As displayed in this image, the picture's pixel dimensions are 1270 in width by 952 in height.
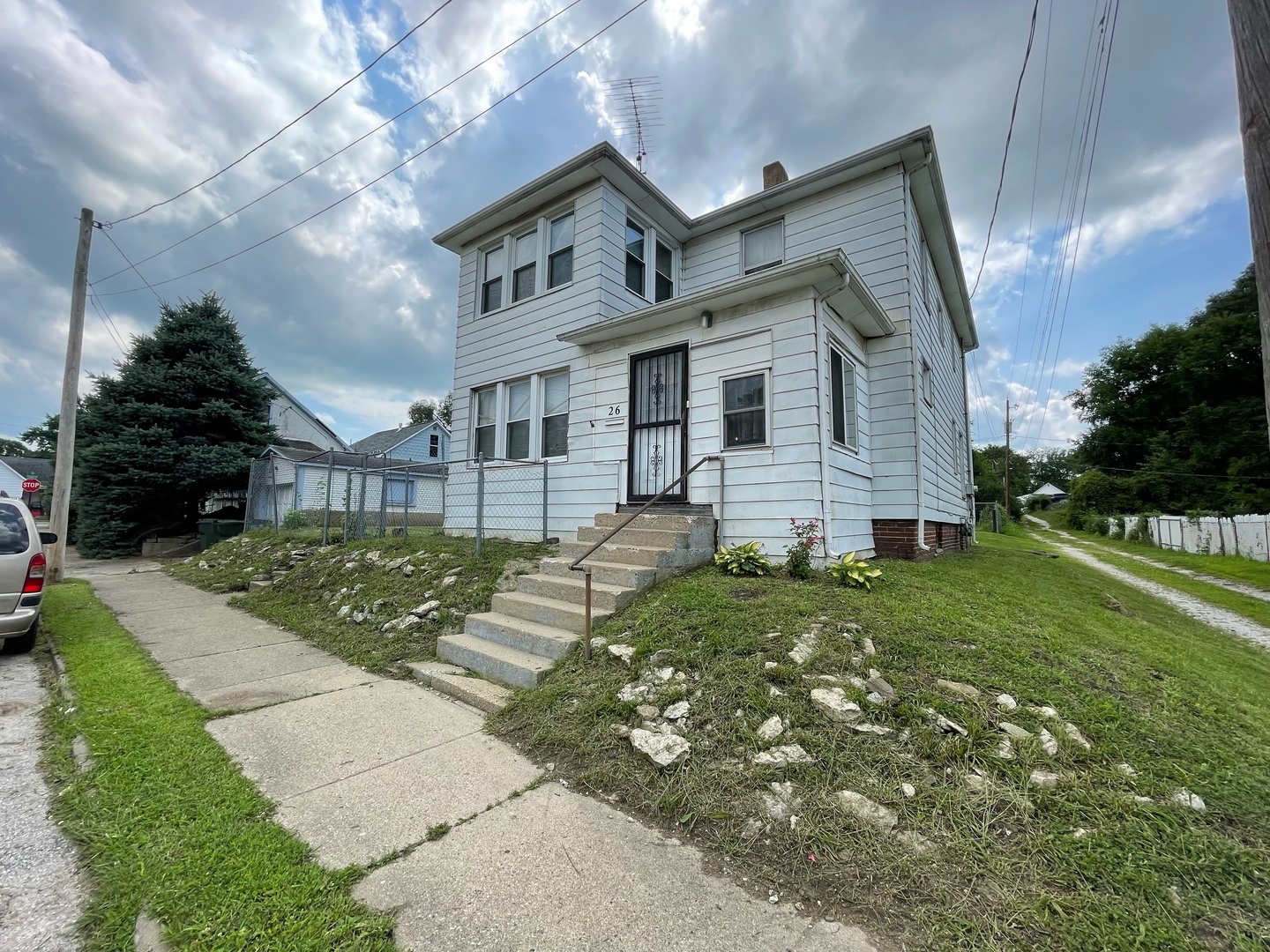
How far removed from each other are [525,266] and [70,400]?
9.05 m

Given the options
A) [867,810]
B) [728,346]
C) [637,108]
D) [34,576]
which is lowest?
[867,810]

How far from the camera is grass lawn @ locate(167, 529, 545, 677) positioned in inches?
199

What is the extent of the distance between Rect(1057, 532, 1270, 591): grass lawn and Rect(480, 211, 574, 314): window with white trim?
14.6 m

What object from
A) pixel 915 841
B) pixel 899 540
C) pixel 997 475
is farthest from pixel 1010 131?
pixel 997 475

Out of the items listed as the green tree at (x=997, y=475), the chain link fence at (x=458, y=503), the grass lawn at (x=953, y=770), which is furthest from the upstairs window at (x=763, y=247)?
the green tree at (x=997, y=475)

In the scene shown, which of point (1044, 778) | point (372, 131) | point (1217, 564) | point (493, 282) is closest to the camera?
point (1044, 778)

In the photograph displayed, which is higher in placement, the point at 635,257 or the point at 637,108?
the point at 637,108

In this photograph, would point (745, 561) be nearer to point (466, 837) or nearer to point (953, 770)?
point (953, 770)

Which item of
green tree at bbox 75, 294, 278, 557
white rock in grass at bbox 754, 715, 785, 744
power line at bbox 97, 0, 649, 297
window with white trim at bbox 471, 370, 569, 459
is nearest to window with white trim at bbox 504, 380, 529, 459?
window with white trim at bbox 471, 370, 569, 459

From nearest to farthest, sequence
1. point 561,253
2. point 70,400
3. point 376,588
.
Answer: point 376,588 < point 561,253 < point 70,400

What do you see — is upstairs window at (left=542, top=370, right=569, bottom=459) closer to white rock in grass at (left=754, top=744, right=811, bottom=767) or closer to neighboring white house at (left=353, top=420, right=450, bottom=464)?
white rock in grass at (left=754, top=744, right=811, bottom=767)

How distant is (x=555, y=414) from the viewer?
808cm

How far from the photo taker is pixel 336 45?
655 centimetres

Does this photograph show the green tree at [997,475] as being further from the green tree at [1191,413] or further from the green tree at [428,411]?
the green tree at [428,411]
